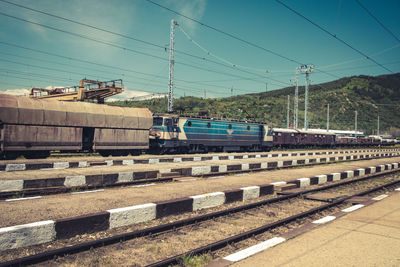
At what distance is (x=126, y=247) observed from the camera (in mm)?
4594

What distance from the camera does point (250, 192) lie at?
27.4 ft

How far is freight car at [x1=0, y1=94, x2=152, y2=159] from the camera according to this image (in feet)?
49.9

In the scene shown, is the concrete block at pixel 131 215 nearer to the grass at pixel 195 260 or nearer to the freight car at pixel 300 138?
the grass at pixel 195 260

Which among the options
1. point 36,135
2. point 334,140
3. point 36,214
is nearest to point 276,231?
point 36,214

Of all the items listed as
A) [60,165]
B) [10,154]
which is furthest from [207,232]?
[10,154]

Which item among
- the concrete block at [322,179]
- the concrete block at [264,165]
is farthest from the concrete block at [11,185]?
the concrete block at [264,165]

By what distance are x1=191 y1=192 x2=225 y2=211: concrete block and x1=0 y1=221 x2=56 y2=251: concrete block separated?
306 cm

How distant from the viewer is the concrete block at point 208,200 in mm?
6888

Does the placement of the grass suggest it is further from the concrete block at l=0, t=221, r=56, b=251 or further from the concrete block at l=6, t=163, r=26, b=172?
the concrete block at l=6, t=163, r=26, b=172

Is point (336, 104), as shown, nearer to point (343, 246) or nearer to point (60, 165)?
point (60, 165)

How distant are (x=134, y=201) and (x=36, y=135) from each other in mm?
11087

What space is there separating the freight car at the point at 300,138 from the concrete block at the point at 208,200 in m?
32.1

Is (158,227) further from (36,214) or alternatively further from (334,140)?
(334,140)

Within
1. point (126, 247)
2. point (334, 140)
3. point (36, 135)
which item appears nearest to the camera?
point (126, 247)
